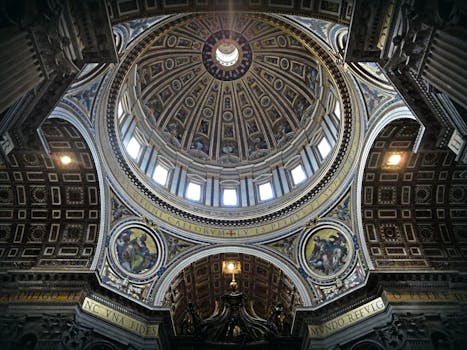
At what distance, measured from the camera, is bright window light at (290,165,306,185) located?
22.8 metres

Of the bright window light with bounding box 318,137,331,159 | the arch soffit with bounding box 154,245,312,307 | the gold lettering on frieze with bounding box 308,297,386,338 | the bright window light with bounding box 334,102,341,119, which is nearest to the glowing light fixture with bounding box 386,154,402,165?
the bright window light with bounding box 334,102,341,119

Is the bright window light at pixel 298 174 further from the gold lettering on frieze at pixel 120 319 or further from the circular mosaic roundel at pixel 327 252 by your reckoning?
the gold lettering on frieze at pixel 120 319

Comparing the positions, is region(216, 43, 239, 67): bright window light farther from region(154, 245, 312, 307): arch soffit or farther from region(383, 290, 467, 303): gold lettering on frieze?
region(383, 290, 467, 303): gold lettering on frieze

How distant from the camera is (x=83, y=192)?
18.0 meters

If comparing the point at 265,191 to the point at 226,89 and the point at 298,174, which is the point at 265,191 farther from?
the point at 226,89

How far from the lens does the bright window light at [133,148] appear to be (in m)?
21.3

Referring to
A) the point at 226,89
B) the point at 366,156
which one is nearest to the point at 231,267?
the point at 366,156

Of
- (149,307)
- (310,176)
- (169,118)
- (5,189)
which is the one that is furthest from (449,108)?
(169,118)

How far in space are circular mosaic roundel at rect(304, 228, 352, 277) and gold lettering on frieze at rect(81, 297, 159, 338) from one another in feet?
26.0

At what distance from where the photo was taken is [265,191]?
24.0 metres

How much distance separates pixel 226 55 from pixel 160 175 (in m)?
11.0

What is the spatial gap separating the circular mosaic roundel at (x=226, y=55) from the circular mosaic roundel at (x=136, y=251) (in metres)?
14.4

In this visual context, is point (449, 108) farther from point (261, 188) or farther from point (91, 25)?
point (261, 188)

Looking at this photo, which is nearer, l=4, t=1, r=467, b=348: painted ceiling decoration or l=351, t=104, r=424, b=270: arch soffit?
l=351, t=104, r=424, b=270: arch soffit
